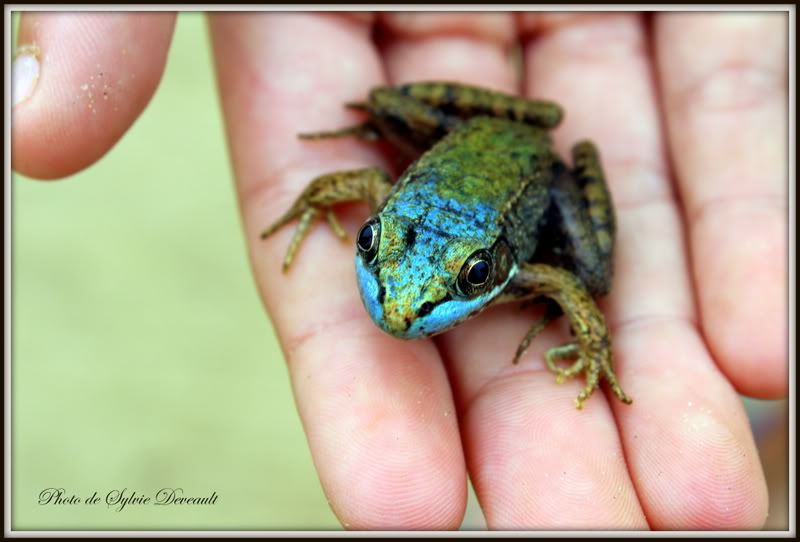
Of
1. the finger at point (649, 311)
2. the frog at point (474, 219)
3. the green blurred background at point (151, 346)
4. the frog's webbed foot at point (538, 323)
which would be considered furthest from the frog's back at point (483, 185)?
the green blurred background at point (151, 346)

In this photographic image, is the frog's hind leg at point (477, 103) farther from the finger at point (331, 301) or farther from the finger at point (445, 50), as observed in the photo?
the finger at point (445, 50)

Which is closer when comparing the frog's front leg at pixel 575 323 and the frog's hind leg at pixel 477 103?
the frog's front leg at pixel 575 323

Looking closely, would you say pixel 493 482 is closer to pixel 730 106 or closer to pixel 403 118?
pixel 403 118

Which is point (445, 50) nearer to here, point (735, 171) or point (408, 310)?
point (735, 171)

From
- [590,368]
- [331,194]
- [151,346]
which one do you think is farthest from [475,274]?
[151,346]

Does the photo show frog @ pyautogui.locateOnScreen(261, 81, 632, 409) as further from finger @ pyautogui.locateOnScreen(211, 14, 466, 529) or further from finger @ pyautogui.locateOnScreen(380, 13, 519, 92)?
finger @ pyautogui.locateOnScreen(380, 13, 519, 92)
